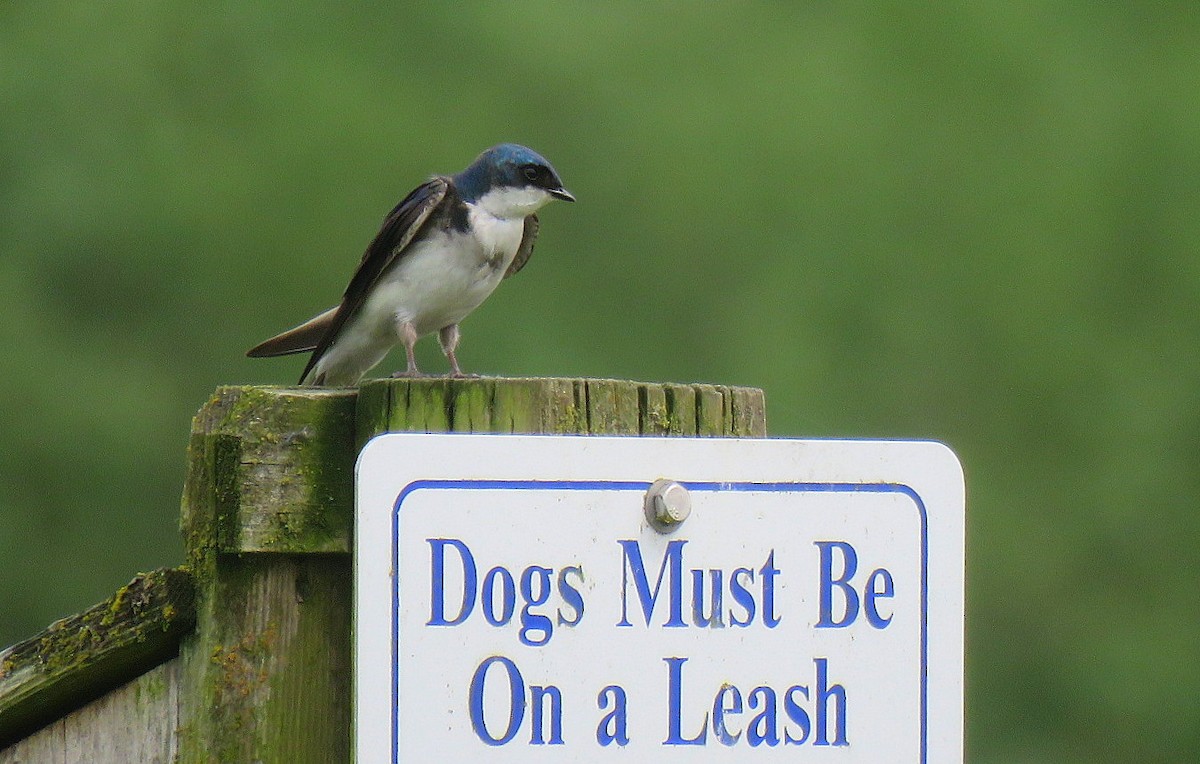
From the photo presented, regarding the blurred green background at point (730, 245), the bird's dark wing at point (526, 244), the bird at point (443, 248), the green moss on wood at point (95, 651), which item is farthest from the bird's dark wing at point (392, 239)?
the blurred green background at point (730, 245)

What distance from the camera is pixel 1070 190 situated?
1166 centimetres

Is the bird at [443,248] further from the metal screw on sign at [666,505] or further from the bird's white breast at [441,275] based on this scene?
the metal screw on sign at [666,505]

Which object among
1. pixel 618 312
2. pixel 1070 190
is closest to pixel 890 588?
pixel 618 312

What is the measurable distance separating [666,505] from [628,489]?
0.04m

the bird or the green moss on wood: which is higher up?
the bird

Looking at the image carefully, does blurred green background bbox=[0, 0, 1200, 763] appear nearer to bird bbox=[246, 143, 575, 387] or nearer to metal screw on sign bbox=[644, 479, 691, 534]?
bird bbox=[246, 143, 575, 387]

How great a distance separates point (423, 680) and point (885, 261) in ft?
32.4

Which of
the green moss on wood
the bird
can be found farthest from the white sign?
the bird

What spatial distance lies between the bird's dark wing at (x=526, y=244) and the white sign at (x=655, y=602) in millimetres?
2562

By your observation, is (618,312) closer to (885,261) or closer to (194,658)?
(885,261)

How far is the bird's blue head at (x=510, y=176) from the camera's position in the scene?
4.05 metres

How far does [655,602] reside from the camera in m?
1.67

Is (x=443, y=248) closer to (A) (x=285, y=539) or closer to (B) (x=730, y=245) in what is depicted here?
(A) (x=285, y=539)

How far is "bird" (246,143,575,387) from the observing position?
4.04 meters
